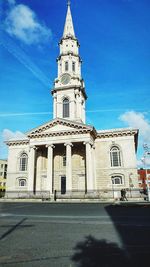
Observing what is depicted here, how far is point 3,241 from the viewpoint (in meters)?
7.09

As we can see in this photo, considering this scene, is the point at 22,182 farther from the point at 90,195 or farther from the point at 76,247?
the point at 76,247

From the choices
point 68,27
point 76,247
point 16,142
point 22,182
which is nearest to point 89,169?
point 22,182

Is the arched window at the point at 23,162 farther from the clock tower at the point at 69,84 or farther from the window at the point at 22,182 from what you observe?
the clock tower at the point at 69,84

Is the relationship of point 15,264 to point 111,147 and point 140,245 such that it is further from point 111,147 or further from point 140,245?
point 111,147

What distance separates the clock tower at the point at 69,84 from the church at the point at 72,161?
61cm

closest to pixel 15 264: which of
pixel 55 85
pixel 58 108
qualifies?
pixel 58 108

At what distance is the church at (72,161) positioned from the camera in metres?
35.1

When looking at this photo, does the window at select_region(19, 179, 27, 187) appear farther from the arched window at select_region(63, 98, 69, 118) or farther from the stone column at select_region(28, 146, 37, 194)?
the arched window at select_region(63, 98, 69, 118)

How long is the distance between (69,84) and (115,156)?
62.0ft

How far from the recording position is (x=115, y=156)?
1486 inches

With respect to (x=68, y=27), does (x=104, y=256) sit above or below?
below

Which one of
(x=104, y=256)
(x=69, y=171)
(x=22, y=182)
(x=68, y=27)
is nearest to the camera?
(x=104, y=256)

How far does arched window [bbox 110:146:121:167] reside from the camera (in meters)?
37.3

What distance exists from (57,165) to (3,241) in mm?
32763
